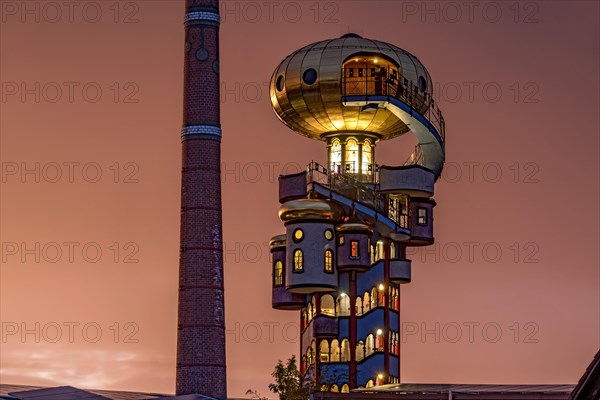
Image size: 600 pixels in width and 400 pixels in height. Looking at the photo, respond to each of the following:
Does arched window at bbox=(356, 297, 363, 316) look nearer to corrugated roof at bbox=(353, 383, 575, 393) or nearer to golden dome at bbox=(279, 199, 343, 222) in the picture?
golden dome at bbox=(279, 199, 343, 222)

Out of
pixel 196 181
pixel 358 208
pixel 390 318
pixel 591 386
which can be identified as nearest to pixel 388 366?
pixel 390 318

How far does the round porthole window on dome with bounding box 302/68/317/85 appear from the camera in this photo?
81.1 m

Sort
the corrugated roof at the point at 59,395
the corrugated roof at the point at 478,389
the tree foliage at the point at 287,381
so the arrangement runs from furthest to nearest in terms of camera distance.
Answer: the tree foliage at the point at 287,381
the corrugated roof at the point at 59,395
the corrugated roof at the point at 478,389

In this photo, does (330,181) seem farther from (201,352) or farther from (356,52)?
(201,352)

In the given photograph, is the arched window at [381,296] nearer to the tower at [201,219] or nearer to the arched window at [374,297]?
the arched window at [374,297]

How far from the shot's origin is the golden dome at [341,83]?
81125 mm

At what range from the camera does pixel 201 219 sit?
261 feet

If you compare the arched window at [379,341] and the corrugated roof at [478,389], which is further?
the arched window at [379,341]

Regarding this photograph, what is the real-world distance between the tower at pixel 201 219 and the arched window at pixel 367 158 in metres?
9.54

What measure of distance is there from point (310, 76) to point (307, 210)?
8272 mm

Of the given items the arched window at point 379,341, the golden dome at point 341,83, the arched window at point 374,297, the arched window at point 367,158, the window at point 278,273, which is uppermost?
the golden dome at point 341,83

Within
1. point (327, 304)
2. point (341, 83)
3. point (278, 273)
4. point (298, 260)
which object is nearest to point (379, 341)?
point (327, 304)

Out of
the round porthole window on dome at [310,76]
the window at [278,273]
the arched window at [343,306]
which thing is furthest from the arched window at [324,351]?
the round porthole window on dome at [310,76]

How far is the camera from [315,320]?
260 ft
